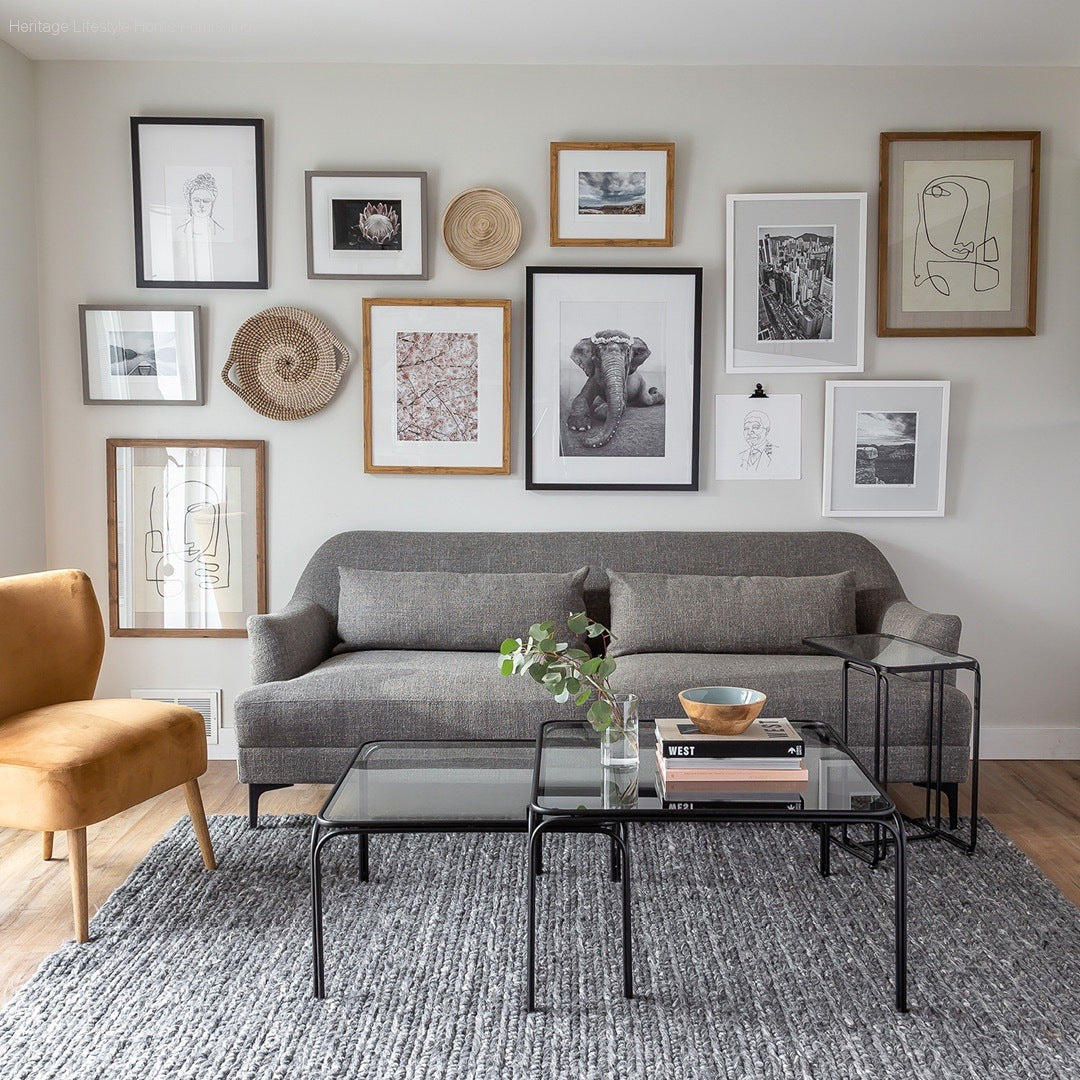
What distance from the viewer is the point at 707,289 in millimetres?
3668

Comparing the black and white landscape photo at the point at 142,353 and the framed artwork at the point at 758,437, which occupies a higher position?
the black and white landscape photo at the point at 142,353

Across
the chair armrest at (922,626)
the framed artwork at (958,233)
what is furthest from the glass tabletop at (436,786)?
the framed artwork at (958,233)

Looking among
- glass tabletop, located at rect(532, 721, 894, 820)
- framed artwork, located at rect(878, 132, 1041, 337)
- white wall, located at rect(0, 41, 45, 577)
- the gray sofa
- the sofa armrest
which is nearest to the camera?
glass tabletop, located at rect(532, 721, 894, 820)

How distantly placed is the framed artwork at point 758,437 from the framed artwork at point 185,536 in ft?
5.77

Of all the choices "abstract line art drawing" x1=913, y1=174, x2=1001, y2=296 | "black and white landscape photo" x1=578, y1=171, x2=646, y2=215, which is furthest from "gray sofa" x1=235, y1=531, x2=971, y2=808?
"black and white landscape photo" x1=578, y1=171, x2=646, y2=215

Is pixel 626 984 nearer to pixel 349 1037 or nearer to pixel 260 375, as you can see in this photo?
pixel 349 1037

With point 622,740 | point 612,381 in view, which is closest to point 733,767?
point 622,740

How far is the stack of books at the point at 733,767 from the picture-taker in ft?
6.70

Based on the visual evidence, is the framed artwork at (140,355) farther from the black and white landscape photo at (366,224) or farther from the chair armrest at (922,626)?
the chair armrest at (922,626)

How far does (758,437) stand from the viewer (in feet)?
12.1

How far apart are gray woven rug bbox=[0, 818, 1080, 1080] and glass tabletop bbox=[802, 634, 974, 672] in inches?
21.6

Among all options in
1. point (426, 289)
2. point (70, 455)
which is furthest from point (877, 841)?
point (70, 455)

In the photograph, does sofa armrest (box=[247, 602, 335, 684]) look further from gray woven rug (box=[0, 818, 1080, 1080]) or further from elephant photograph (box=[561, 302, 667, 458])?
elephant photograph (box=[561, 302, 667, 458])

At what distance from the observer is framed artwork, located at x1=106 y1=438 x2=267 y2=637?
371cm
